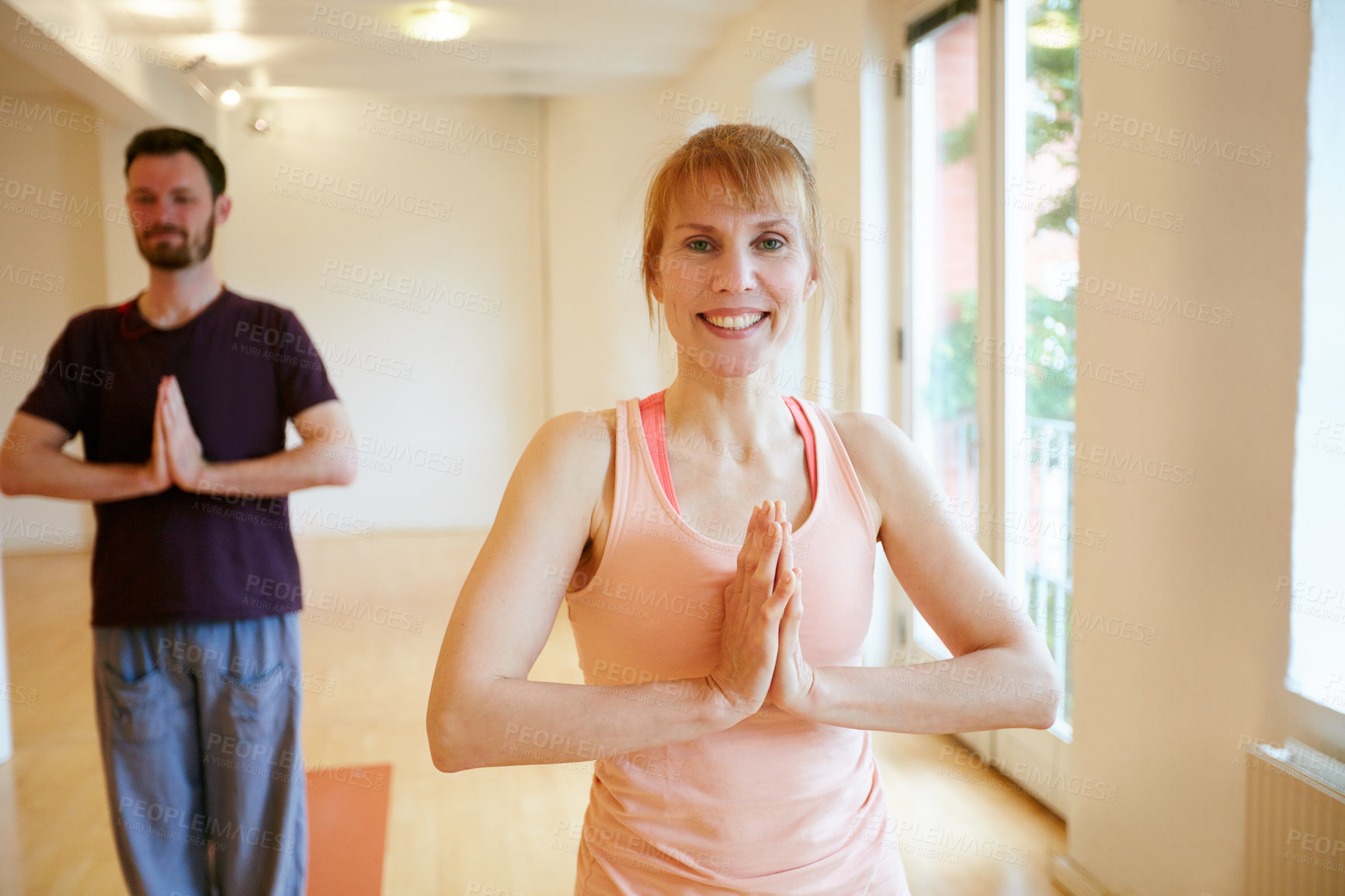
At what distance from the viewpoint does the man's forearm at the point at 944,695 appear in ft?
3.16

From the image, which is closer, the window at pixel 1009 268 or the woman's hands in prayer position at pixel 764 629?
the woman's hands in prayer position at pixel 764 629

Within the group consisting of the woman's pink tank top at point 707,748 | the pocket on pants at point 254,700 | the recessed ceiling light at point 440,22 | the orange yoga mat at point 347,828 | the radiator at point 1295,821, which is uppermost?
the recessed ceiling light at point 440,22

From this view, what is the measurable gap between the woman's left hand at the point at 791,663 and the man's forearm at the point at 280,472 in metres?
1.29

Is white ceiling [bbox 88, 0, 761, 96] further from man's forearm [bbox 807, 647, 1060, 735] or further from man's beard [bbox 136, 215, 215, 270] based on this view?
man's forearm [bbox 807, 647, 1060, 735]

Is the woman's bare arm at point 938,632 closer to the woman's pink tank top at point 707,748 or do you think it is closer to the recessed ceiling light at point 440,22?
the woman's pink tank top at point 707,748

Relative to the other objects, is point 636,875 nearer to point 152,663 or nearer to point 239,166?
point 152,663

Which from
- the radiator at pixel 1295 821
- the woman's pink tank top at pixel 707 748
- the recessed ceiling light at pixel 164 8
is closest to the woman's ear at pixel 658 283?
the woman's pink tank top at pixel 707 748

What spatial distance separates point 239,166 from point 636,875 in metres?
8.18

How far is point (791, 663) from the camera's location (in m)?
0.92

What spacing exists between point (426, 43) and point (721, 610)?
5642 mm

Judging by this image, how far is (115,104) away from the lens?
593cm

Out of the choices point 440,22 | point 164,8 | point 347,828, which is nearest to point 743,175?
point 347,828

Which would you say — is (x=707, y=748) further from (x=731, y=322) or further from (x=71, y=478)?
(x=71, y=478)

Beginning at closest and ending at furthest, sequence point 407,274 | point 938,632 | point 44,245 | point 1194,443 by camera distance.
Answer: point 938,632
point 1194,443
point 44,245
point 407,274
